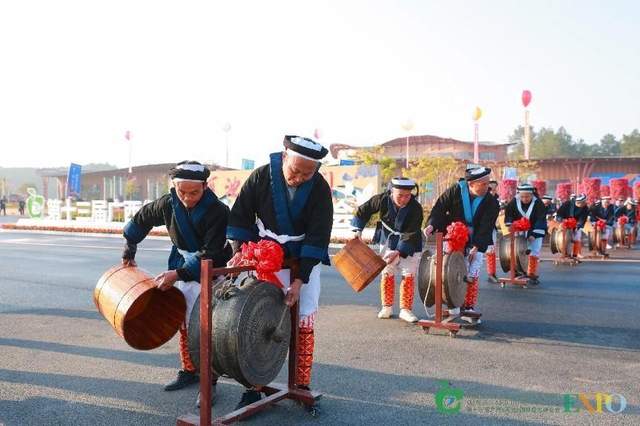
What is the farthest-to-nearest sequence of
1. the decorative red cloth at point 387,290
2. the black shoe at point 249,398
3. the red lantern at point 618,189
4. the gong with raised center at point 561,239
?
the red lantern at point 618,189 → the gong with raised center at point 561,239 → the decorative red cloth at point 387,290 → the black shoe at point 249,398

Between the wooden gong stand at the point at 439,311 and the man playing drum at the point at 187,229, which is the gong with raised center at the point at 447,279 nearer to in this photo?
the wooden gong stand at the point at 439,311

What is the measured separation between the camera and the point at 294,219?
12.5 feet

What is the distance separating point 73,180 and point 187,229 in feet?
89.3

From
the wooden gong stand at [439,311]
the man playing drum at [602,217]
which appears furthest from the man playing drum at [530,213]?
the man playing drum at [602,217]

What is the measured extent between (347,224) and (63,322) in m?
14.7

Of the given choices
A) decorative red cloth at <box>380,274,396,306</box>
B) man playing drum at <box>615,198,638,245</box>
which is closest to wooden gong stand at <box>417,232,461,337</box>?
decorative red cloth at <box>380,274,396,306</box>

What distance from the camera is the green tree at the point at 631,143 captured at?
67.2 metres

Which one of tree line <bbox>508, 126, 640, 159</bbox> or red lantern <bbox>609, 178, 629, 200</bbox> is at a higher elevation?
tree line <bbox>508, 126, 640, 159</bbox>

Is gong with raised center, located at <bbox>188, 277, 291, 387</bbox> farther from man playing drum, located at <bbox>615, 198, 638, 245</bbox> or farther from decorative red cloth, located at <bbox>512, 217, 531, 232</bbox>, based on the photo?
man playing drum, located at <bbox>615, 198, 638, 245</bbox>

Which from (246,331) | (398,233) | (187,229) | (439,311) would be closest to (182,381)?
(187,229)

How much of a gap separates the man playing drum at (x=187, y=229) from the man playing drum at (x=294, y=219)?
0.22m

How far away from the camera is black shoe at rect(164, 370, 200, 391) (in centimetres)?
429

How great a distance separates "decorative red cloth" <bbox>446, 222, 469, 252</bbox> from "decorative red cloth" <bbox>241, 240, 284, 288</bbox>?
10.6 feet

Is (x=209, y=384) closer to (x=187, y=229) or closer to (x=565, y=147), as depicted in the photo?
(x=187, y=229)
